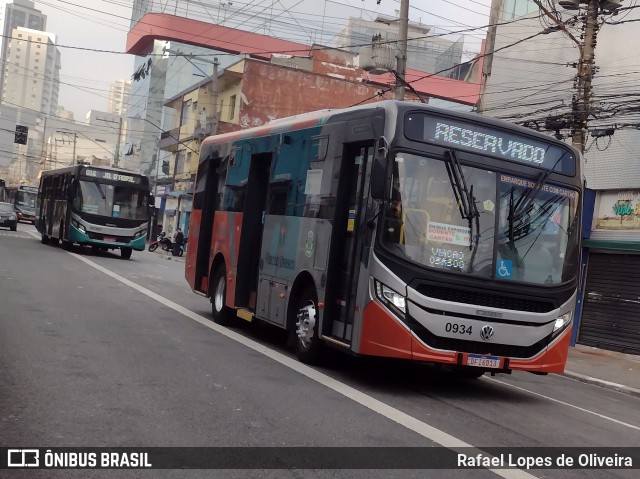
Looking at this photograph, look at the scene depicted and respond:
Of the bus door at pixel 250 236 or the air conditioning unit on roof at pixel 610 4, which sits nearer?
the bus door at pixel 250 236

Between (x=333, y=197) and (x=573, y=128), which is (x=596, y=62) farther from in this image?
(x=333, y=197)

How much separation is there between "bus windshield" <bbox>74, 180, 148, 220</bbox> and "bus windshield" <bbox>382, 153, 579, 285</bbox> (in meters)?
22.0

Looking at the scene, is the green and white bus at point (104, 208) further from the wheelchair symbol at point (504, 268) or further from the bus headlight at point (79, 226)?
the wheelchair symbol at point (504, 268)

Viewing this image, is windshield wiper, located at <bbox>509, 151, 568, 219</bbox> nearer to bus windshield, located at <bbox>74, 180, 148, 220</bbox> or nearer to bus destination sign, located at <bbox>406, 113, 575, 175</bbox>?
bus destination sign, located at <bbox>406, 113, 575, 175</bbox>

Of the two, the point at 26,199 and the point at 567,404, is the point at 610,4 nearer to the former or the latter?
the point at 567,404

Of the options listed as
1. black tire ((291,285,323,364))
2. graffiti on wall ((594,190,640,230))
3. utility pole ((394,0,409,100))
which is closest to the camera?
black tire ((291,285,323,364))

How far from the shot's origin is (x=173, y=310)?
14820mm

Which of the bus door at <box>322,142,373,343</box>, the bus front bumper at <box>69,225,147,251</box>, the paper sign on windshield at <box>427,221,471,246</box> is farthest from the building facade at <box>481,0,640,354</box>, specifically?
the bus front bumper at <box>69,225,147,251</box>

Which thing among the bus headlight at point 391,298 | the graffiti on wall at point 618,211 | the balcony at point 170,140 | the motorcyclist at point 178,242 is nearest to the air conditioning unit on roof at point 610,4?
the graffiti on wall at point 618,211

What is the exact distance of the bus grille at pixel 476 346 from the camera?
338 inches

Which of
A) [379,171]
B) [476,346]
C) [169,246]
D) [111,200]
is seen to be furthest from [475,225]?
[169,246]

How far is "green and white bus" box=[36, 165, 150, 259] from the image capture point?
28.7 m

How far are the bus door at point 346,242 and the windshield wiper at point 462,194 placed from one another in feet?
3.17

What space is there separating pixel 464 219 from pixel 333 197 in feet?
5.76
